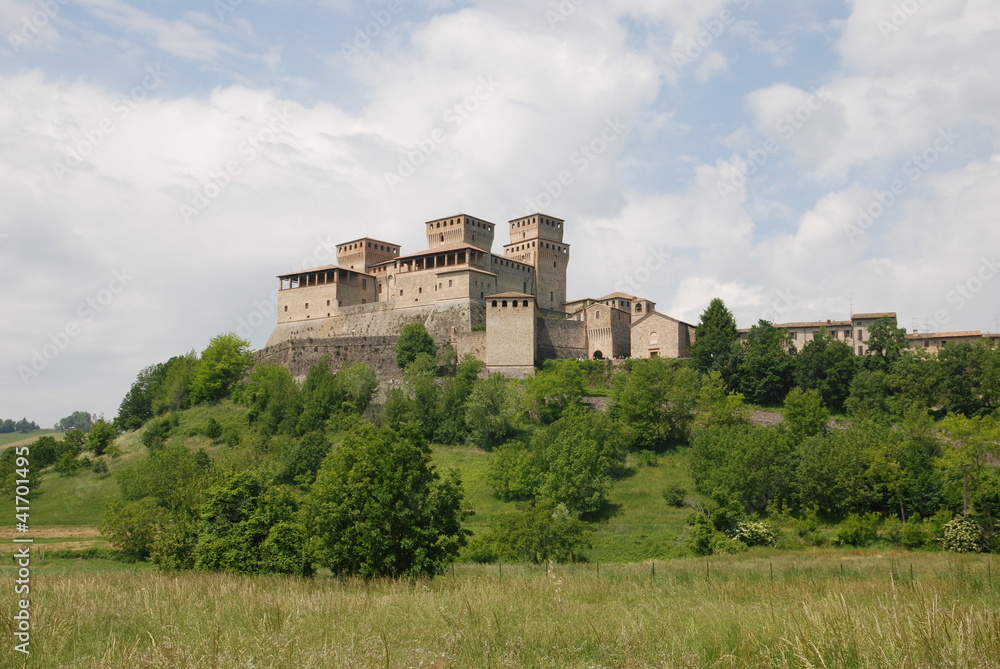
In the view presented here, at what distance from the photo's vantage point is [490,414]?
161ft

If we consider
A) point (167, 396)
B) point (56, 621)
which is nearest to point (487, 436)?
point (167, 396)

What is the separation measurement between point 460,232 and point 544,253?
776cm

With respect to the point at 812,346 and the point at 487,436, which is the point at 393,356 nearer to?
the point at 487,436

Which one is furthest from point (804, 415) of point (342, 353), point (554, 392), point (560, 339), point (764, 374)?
point (342, 353)

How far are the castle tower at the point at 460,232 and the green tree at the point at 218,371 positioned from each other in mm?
18493

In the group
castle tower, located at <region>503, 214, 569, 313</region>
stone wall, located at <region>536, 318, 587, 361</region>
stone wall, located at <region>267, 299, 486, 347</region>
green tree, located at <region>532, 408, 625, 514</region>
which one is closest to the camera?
green tree, located at <region>532, 408, 625, 514</region>

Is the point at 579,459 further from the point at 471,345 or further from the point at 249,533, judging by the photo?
the point at 249,533

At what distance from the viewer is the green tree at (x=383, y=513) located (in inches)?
814

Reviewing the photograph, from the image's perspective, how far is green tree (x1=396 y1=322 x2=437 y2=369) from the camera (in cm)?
5928

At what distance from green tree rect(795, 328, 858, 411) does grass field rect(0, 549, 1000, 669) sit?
37627mm

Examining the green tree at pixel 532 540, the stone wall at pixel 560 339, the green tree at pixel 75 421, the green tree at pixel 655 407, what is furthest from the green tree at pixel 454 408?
the green tree at pixel 75 421

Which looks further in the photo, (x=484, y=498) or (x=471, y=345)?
(x=471, y=345)

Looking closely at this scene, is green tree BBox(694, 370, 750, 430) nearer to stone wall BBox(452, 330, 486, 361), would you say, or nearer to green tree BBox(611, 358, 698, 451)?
green tree BBox(611, 358, 698, 451)

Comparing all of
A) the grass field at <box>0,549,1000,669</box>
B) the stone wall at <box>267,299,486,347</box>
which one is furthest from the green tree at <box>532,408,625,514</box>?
the grass field at <box>0,549,1000,669</box>
